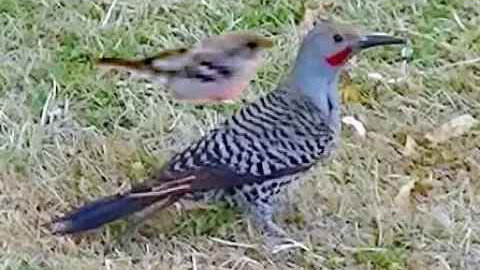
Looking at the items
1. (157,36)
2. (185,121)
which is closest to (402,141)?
(185,121)

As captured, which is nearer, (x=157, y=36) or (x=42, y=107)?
(x=42, y=107)

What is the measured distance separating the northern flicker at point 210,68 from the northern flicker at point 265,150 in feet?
0.55

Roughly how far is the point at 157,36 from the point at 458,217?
1.55 m

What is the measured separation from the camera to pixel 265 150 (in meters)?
4.40

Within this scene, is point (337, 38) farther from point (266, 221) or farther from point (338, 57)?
point (266, 221)

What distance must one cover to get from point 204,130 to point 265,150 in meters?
0.71

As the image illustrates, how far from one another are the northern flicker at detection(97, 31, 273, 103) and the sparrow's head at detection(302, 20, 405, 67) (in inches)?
11.0

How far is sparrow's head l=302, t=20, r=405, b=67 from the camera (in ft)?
14.8

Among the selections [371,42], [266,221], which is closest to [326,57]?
[371,42]

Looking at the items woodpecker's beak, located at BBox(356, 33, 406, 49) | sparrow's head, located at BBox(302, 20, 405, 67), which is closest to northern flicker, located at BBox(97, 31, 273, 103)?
A: sparrow's head, located at BBox(302, 20, 405, 67)

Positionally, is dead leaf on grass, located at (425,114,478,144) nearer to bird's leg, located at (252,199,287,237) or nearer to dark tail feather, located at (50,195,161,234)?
bird's leg, located at (252,199,287,237)

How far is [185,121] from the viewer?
201 inches

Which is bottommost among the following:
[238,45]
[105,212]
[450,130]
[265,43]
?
[450,130]

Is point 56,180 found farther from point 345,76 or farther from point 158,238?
point 345,76
